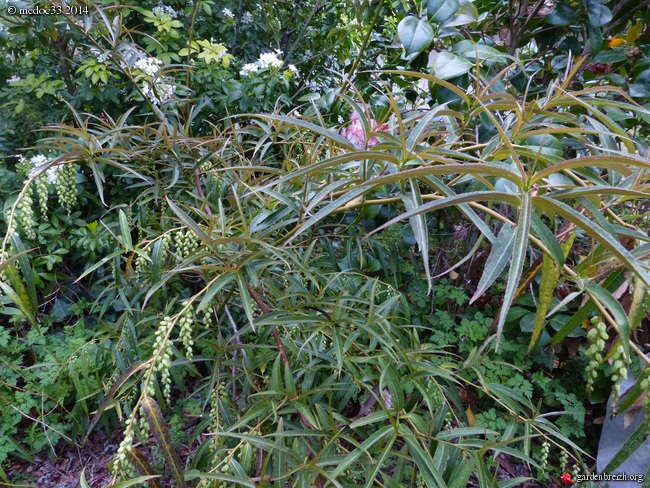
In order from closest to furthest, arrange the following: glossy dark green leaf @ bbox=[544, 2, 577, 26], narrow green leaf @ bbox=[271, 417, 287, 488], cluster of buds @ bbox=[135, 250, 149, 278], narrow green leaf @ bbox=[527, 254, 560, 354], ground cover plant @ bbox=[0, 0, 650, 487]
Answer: narrow green leaf @ bbox=[527, 254, 560, 354], ground cover plant @ bbox=[0, 0, 650, 487], narrow green leaf @ bbox=[271, 417, 287, 488], cluster of buds @ bbox=[135, 250, 149, 278], glossy dark green leaf @ bbox=[544, 2, 577, 26]

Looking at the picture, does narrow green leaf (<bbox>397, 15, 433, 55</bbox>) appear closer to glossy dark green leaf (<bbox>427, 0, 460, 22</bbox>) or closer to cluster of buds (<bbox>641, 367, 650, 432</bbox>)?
glossy dark green leaf (<bbox>427, 0, 460, 22</bbox>)

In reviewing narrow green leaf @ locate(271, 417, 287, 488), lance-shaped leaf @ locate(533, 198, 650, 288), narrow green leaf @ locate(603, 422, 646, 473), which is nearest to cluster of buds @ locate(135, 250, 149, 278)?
narrow green leaf @ locate(271, 417, 287, 488)

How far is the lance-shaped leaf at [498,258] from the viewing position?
15.4 inches

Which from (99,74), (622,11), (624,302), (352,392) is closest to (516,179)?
(352,392)

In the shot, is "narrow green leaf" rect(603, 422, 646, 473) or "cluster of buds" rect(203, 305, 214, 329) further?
"cluster of buds" rect(203, 305, 214, 329)

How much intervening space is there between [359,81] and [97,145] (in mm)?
912

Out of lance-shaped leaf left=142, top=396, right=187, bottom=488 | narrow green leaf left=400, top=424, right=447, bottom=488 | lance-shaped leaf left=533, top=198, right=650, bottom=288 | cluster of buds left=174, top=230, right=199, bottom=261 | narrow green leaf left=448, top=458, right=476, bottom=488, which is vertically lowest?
narrow green leaf left=448, top=458, right=476, bottom=488

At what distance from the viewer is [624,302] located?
4.28ft

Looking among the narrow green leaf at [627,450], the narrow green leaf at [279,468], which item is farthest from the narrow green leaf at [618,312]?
the narrow green leaf at [279,468]

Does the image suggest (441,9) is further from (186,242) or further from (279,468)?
(279,468)

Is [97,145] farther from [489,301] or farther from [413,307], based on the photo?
[489,301]

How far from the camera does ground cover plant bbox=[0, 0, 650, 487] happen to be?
57 cm

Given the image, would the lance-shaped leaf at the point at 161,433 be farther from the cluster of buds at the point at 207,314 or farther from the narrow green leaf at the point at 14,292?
the narrow green leaf at the point at 14,292

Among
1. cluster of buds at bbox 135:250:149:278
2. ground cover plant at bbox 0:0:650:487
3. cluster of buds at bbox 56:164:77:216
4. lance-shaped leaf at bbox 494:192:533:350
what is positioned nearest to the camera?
lance-shaped leaf at bbox 494:192:533:350
